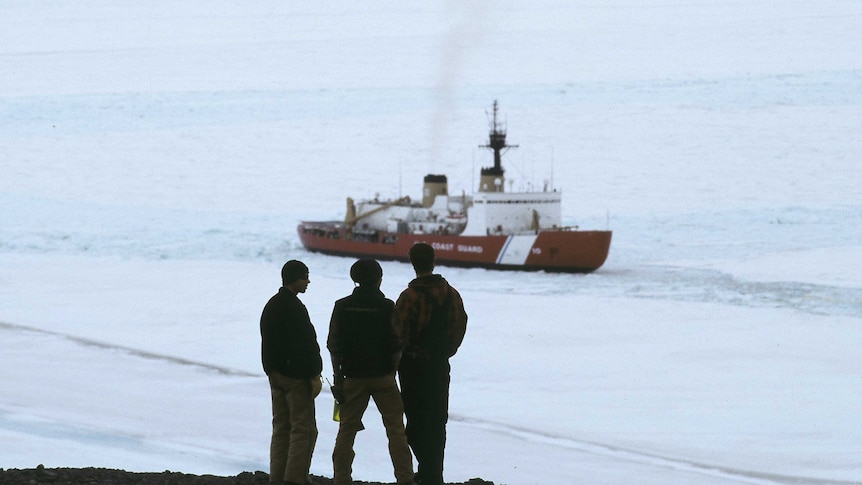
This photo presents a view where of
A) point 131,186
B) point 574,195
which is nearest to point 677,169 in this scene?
point 574,195

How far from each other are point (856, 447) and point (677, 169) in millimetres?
36313

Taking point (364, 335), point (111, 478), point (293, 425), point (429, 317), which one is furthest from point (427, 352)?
point (111, 478)

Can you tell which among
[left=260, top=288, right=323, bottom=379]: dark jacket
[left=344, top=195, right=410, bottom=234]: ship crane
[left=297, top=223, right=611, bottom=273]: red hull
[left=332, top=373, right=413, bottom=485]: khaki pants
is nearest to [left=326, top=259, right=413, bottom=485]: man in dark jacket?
[left=332, top=373, right=413, bottom=485]: khaki pants

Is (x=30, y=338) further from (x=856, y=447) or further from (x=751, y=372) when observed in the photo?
(x=856, y=447)

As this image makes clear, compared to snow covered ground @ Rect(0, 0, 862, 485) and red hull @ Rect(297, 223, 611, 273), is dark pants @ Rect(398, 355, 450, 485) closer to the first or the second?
snow covered ground @ Rect(0, 0, 862, 485)

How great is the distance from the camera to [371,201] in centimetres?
4238

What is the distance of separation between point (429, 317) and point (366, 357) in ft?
1.57

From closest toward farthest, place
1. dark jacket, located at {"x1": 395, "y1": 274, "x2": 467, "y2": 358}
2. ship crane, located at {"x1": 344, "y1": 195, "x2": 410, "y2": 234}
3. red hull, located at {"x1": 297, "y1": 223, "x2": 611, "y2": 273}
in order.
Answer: dark jacket, located at {"x1": 395, "y1": 274, "x2": 467, "y2": 358}, red hull, located at {"x1": 297, "y1": 223, "x2": 611, "y2": 273}, ship crane, located at {"x1": 344, "y1": 195, "x2": 410, "y2": 234}

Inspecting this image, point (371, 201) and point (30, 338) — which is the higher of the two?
point (371, 201)

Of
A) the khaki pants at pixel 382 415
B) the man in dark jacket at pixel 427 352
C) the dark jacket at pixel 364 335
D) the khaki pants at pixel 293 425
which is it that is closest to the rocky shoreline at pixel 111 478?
the khaki pants at pixel 293 425

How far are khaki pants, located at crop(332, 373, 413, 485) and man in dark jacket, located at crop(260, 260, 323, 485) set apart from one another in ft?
0.65

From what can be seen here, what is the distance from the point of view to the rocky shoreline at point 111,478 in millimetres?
7863

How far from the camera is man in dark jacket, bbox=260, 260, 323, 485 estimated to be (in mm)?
7734

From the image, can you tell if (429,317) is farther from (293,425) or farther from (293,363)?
(293,425)
